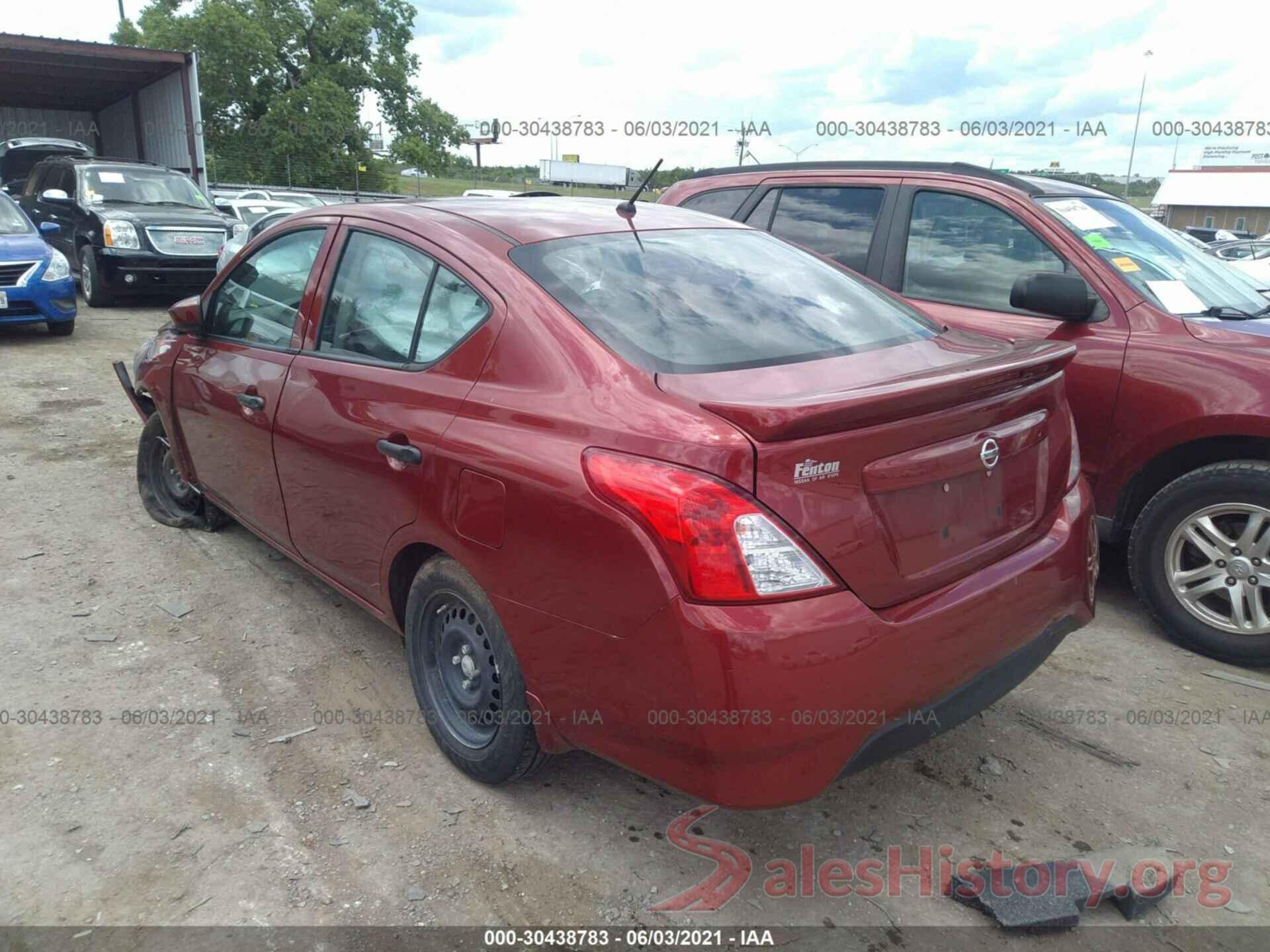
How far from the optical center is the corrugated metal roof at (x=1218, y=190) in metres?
49.1

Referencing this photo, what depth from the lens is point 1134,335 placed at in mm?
3729

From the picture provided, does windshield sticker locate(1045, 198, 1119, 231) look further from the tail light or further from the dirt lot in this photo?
the tail light

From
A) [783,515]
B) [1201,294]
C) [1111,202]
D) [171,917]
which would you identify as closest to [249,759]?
[171,917]

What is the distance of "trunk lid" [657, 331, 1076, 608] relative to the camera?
1981 mm

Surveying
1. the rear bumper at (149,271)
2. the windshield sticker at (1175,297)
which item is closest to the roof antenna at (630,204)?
the windshield sticker at (1175,297)

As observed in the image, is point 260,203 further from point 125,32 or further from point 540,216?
point 125,32

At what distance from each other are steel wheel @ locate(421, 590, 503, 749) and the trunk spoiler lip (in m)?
1.02

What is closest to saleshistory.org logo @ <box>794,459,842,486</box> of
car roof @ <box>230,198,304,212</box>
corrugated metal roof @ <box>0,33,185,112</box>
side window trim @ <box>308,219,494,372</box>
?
side window trim @ <box>308,219,494,372</box>

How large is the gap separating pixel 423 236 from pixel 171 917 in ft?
6.55

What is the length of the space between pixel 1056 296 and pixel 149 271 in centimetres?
1092

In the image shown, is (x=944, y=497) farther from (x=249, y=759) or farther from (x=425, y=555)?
(x=249, y=759)

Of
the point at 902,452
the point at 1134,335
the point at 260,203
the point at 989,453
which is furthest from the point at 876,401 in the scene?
the point at 260,203

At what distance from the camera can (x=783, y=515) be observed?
6.46 feet

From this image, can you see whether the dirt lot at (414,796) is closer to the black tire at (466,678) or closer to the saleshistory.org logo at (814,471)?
the black tire at (466,678)
